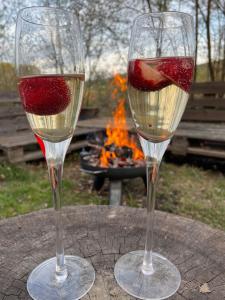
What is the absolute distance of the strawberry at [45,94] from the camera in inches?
23.7

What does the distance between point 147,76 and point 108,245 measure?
645 millimetres

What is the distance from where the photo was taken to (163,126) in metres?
0.69

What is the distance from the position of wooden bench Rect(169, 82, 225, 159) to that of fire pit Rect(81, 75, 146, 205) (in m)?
0.74

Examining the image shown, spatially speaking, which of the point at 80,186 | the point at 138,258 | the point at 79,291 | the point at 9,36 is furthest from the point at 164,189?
the point at 9,36

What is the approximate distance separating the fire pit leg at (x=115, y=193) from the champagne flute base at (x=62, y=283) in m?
1.55

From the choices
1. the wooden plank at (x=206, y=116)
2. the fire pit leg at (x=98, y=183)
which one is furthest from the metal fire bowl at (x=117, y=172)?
the wooden plank at (x=206, y=116)

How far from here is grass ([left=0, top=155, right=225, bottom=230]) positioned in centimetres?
248

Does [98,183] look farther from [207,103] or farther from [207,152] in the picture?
[207,103]

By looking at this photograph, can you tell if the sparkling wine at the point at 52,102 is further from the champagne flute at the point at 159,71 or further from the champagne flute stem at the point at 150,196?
the champagne flute stem at the point at 150,196

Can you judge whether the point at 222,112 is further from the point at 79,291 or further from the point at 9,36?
the point at 79,291

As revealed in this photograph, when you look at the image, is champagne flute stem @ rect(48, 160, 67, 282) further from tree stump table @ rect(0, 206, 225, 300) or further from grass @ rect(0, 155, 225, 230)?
grass @ rect(0, 155, 225, 230)

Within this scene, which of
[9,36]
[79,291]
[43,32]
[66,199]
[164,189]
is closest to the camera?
[43,32]

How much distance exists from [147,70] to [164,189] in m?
2.39

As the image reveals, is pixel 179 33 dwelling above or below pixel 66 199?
above
